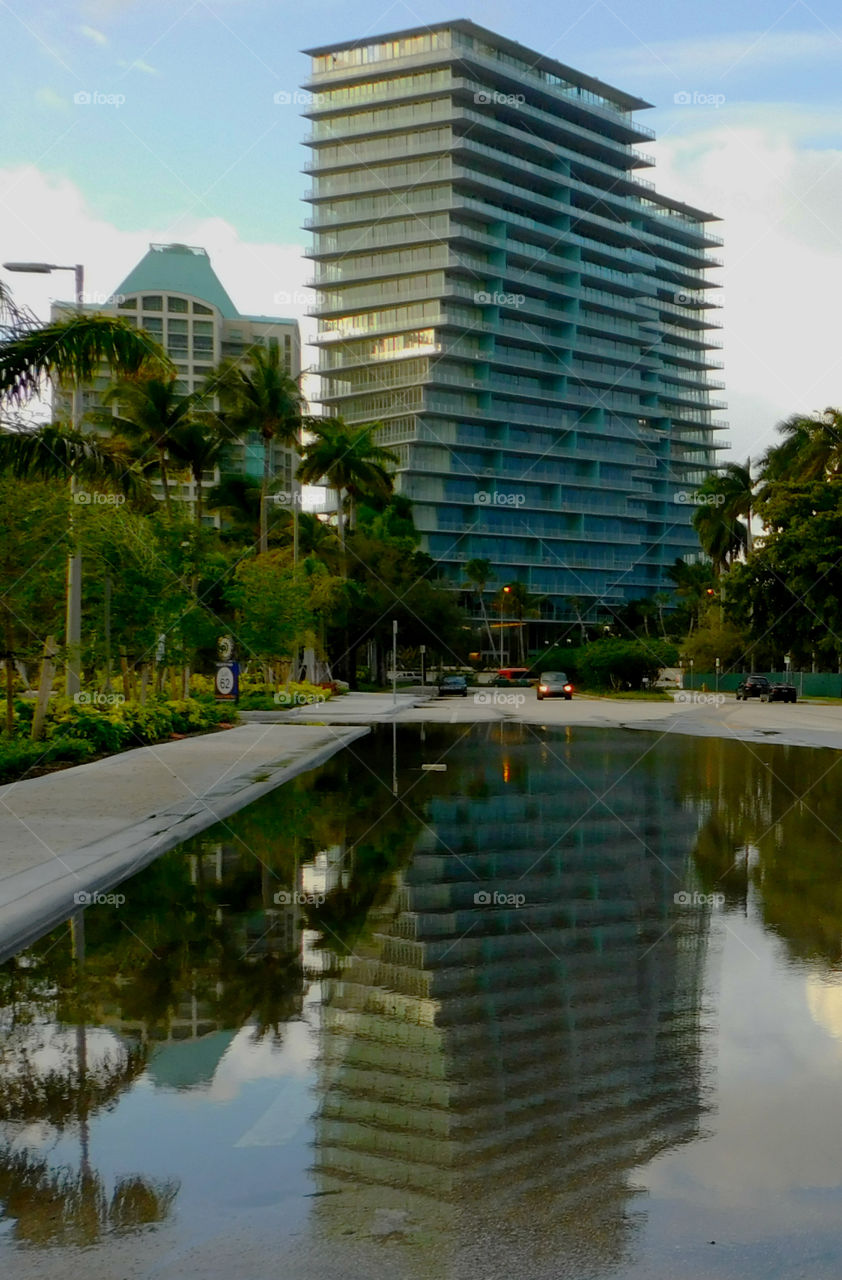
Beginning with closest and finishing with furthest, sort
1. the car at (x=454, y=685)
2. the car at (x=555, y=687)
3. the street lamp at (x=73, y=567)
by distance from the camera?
the street lamp at (x=73, y=567) → the car at (x=555, y=687) → the car at (x=454, y=685)

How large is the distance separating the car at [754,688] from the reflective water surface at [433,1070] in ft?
215

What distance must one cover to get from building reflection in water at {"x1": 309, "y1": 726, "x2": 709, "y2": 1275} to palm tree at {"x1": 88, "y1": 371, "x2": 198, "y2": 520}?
45.3 meters

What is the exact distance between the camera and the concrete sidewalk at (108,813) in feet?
36.9

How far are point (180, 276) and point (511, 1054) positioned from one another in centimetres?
18831

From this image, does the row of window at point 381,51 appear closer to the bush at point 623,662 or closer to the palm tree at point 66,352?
the bush at point 623,662

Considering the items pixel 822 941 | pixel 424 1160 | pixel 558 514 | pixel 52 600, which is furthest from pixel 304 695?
pixel 558 514

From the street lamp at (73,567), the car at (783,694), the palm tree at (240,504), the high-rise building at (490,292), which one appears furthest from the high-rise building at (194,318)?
the street lamp at (73,567)

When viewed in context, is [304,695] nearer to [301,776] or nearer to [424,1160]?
[301,776]

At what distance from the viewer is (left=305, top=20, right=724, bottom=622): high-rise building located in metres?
142

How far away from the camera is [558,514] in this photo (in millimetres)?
153500

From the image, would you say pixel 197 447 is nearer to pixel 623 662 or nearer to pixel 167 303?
pixel 623 662

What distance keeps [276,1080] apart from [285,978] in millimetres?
2203

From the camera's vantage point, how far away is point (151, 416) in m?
57.4

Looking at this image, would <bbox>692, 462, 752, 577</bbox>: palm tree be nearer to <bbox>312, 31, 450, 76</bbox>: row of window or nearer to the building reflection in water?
<bbox>312, 31, 450, 76</bbox>: row of window
